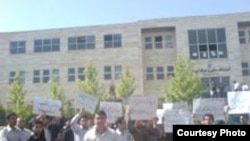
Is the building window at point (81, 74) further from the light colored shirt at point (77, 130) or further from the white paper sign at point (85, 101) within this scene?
the light colored shirt at point (77, 130)

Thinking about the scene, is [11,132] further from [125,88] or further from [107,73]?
[107,73]

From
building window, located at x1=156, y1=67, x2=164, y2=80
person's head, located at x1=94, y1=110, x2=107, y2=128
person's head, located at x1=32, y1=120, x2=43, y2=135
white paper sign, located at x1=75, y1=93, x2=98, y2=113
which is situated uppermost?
building window, located at x1=156, y1=67, x2=164, y2=80

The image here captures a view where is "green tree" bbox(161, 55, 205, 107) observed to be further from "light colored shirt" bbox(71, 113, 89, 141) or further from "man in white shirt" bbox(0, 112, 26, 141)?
"man in white shirt" bbox(0, 112, 26, 141)

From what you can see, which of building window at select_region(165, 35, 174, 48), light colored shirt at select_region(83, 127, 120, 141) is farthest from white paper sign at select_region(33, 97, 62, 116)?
building window at select_region(165, 35, 174, 48)

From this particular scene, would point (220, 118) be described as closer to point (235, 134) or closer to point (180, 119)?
point (180, 119)

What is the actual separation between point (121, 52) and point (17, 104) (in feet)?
37.9

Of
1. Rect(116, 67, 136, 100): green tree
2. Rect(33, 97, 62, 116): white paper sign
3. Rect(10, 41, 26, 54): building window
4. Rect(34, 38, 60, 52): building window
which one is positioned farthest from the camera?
Rect(10, 41, 26, 54): building window

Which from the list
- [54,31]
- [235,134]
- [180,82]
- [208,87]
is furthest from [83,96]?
[54,31]

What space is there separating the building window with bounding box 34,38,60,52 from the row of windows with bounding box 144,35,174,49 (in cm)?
897

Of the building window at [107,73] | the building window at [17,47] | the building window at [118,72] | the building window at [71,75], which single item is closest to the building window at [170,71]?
the building window at [118,72]

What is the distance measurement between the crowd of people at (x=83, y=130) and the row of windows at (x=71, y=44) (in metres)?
29.5

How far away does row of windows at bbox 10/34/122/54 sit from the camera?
40156mm

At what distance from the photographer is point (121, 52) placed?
39.8 m

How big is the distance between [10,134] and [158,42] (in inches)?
1305
